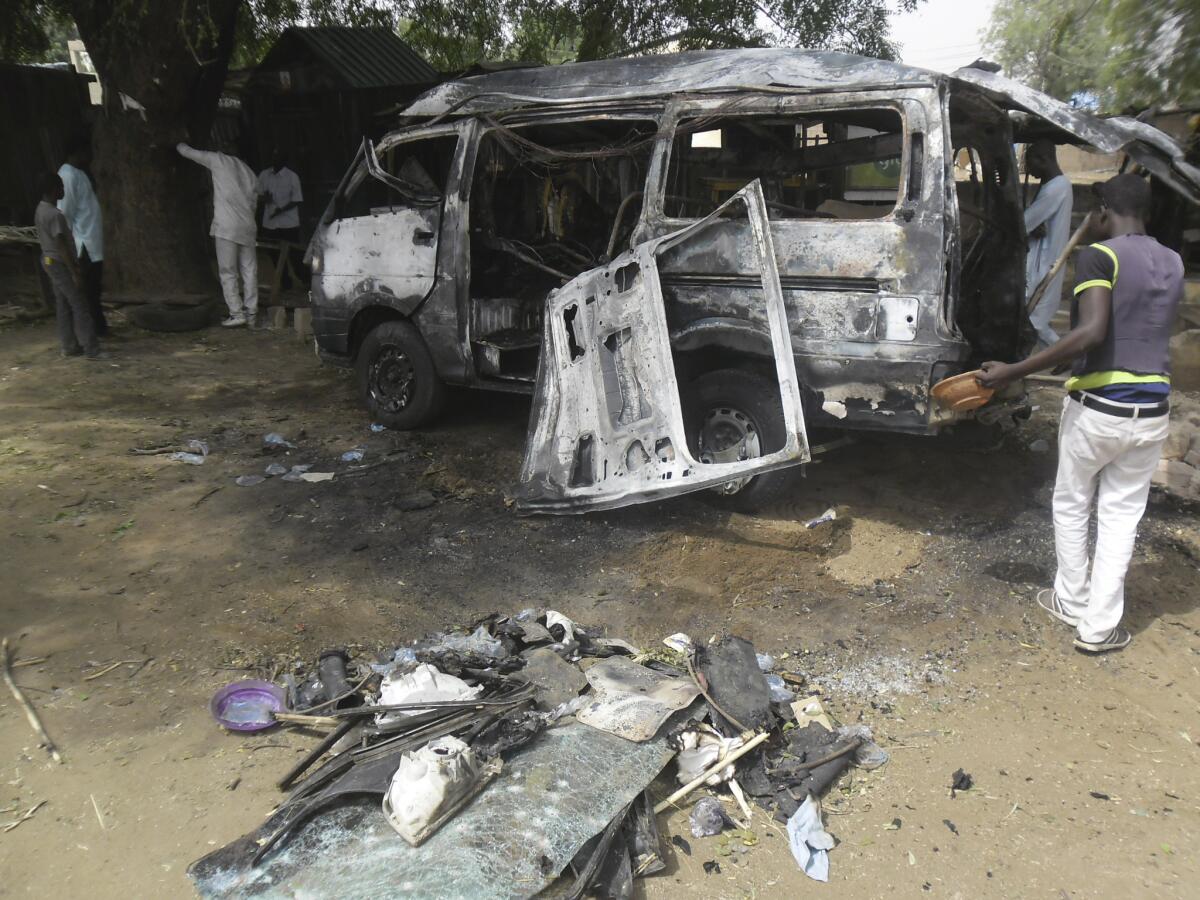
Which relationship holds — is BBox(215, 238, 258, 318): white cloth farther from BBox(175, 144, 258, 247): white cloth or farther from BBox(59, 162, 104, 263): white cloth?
BBox(59, 162, 104, 263): white cloth

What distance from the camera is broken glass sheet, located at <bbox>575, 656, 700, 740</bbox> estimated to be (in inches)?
116

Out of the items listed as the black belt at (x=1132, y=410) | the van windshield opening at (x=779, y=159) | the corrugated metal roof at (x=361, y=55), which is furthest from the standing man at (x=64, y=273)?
the black belt at (x=1132, y=410)

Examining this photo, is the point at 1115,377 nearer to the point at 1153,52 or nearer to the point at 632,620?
the point at 632,620

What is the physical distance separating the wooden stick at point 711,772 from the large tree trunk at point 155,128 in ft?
28.3

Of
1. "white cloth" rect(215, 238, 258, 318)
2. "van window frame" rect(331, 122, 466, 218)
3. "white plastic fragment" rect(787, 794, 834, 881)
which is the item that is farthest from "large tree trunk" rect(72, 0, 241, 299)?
"white plastic fragment" rect(787, 794, 834, 881)

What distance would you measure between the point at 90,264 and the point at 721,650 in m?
8.00

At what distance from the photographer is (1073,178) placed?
12.4 metres

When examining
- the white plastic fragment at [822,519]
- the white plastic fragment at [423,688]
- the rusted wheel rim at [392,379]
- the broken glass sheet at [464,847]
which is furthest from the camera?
the rusted wheel rim at [392,379]

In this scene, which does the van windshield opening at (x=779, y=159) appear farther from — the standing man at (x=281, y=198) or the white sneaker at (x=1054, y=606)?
the standing man at (x=281, y=198)

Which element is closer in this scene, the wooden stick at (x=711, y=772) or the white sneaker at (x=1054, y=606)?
the wooden stick at (x=711, y=772)

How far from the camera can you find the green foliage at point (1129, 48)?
316 inches

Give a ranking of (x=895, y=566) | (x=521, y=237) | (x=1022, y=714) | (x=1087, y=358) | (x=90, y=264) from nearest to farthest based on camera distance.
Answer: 1. (x=1022, y=714)
2. (x=1087, y=358)
3. (x=895, y=566)
4. (x=521, y=237)
5. (x=90, y=264)

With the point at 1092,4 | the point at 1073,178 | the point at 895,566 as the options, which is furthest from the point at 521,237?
the point at 1073,178

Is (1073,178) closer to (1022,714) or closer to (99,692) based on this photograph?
(1022,714)
